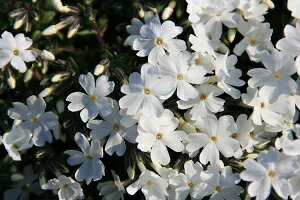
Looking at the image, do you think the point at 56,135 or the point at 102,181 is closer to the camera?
the point at 56,135

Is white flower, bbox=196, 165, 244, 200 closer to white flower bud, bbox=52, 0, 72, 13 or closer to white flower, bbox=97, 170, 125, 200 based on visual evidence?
white flower, bbox=97, 170, 125, 200

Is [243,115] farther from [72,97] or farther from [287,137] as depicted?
[72,97]

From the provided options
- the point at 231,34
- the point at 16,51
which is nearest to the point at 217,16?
the point at 231,34

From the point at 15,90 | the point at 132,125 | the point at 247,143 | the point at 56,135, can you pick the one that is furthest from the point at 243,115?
the point at 15,90

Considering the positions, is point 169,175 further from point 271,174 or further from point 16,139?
point 16,139

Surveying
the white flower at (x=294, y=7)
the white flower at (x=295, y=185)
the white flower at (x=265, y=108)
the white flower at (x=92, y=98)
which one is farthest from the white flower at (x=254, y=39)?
the white flower at (x=92, y=98)
